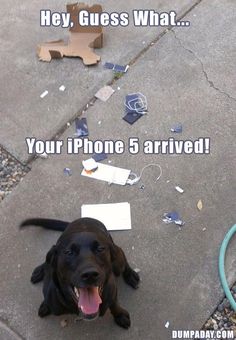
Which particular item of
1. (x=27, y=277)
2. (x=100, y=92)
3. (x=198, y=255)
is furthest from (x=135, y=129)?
(x=27, y=277)

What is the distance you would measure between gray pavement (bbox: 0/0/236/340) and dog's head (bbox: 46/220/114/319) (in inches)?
23.4

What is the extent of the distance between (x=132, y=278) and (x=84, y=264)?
900 mm

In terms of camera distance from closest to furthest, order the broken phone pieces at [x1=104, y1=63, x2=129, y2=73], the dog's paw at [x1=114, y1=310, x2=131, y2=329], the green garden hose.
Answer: the dog's paw at [x1=114, y1=310, x2=131, y2=329] → the green garden hose → the broken phone pieces at [x1=104, y1=63, x2=129, y2=73]

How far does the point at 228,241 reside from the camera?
3754 millimetres

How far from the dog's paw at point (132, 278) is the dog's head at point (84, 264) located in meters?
0.52

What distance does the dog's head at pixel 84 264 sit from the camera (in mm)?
2734

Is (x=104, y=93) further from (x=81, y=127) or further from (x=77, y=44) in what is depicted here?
(x=77, y=44)

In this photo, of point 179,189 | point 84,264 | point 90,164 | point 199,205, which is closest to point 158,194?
point 179,189

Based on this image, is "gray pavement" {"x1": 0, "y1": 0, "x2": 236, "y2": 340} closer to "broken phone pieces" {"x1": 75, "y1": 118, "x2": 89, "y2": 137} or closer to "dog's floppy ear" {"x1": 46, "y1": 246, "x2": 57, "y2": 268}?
"broken phone pieces" {"x1": 75, "y1": 118, "x2": 89, "y2": 137}

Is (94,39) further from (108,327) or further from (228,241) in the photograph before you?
(108,327)

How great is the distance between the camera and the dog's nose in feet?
8.80

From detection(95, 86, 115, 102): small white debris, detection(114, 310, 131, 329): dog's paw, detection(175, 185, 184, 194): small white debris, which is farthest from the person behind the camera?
detection(95, 86, 115, 102): small white debris

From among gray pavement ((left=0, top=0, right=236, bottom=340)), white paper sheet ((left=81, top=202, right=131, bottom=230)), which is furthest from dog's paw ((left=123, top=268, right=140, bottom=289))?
white paper sheet ((left=81, top=202, right=131, bottom=230))

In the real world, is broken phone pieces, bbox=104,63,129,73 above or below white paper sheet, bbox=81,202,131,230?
above
